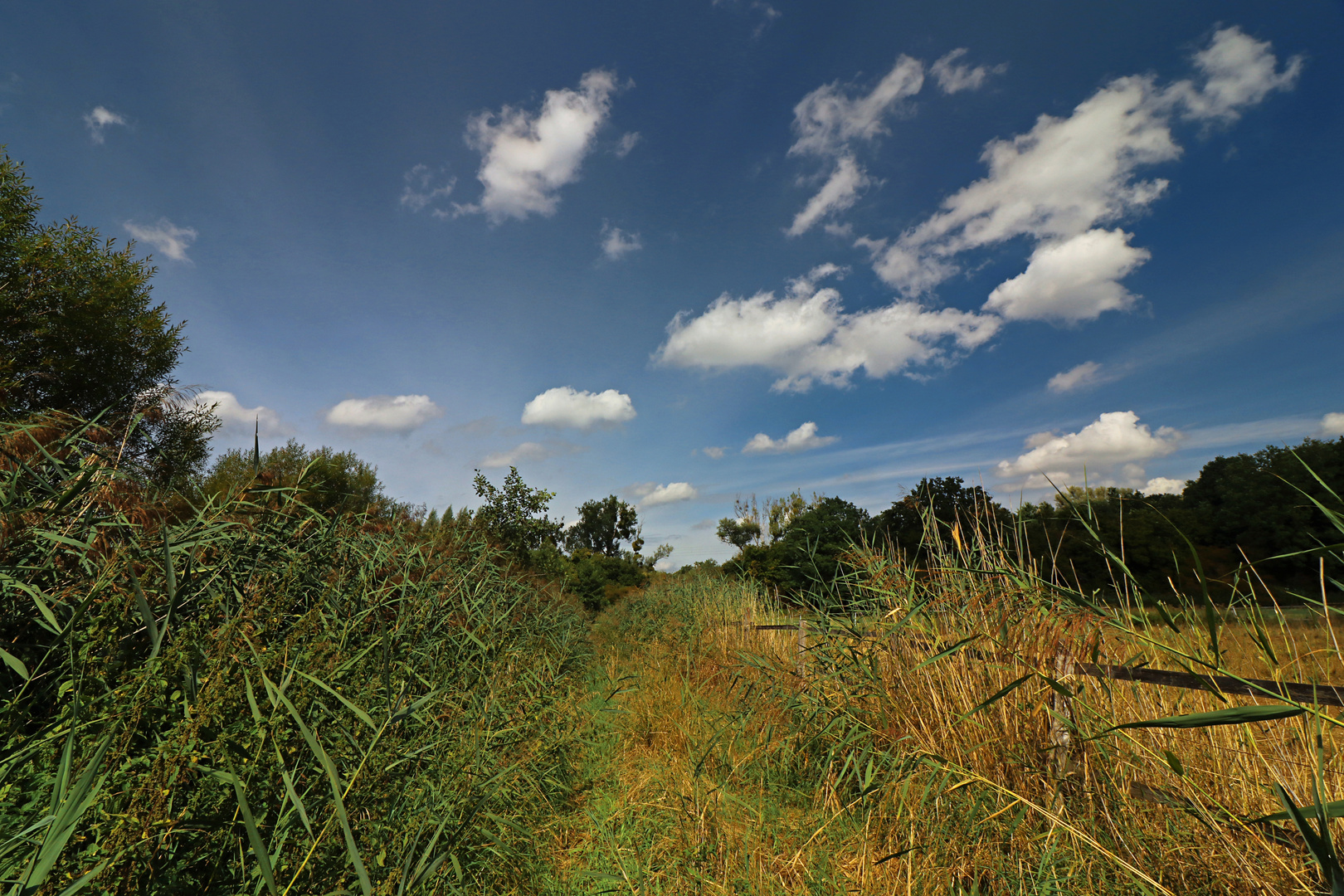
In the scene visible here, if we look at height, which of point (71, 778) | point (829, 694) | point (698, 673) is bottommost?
point (698, 673)

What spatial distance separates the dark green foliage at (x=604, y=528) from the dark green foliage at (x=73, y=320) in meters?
19.0

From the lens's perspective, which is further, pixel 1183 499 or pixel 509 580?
pixel 1183 499

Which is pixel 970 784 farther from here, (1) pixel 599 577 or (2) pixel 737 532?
(2) pixel 737 532

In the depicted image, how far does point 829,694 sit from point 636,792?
1456 millimetres

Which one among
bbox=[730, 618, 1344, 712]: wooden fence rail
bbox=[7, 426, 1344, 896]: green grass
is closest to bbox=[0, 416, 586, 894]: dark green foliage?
bbox=[7, 426, 1344, 896]: green grass

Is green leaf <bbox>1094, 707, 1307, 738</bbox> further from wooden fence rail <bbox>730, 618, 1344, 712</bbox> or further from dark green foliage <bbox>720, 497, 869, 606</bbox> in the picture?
dark green foliage <bbox>720, 497, 869, 606</bbox>

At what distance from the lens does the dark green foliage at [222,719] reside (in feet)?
5.08

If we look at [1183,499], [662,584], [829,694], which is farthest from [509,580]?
[1183,499]

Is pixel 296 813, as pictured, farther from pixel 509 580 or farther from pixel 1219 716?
pixel 509 580

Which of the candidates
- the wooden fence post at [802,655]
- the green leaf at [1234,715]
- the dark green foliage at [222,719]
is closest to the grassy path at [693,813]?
the dark green foliage at [222,719]

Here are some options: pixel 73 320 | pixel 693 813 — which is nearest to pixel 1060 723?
pixel 693 813

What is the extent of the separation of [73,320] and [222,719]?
1833 cm

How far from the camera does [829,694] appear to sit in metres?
3.77

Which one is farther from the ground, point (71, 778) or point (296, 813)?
point (71, 778)
